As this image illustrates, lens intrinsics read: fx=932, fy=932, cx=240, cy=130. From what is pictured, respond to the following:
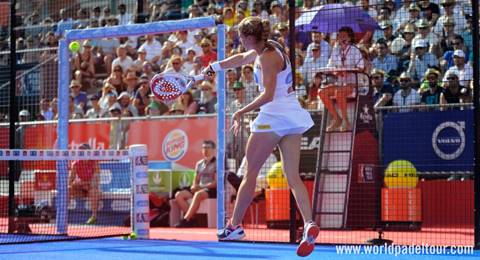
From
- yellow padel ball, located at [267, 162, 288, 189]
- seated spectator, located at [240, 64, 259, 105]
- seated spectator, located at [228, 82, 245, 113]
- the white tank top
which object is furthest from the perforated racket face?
yellow padel ball, located at [267, 162, 288, 189]

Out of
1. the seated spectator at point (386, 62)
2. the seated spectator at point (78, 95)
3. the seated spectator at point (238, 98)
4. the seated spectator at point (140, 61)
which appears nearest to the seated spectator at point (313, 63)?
the seated spectator at point (386, 62)

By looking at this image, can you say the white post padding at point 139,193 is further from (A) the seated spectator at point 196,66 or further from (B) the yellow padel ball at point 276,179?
(A) the seated spectator at point 196,66

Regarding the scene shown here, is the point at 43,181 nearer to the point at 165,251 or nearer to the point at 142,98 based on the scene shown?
the point at 142,98

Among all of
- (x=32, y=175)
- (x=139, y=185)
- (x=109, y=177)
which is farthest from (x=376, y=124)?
(x=32, y=175)

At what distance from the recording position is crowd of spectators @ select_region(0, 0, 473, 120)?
13.8m

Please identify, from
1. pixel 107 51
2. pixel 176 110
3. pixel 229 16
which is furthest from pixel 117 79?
pixel 229 16

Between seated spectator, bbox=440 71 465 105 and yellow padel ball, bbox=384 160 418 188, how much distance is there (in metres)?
1.09

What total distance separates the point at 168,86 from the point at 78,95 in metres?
10.7

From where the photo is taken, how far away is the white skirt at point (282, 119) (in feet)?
27.4

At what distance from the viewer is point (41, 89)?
17234mm

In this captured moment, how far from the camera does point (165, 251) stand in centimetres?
1020

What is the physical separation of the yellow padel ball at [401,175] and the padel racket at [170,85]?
19.8 ft

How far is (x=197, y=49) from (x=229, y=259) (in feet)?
31.5

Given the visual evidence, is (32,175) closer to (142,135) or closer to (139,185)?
(142,135)
